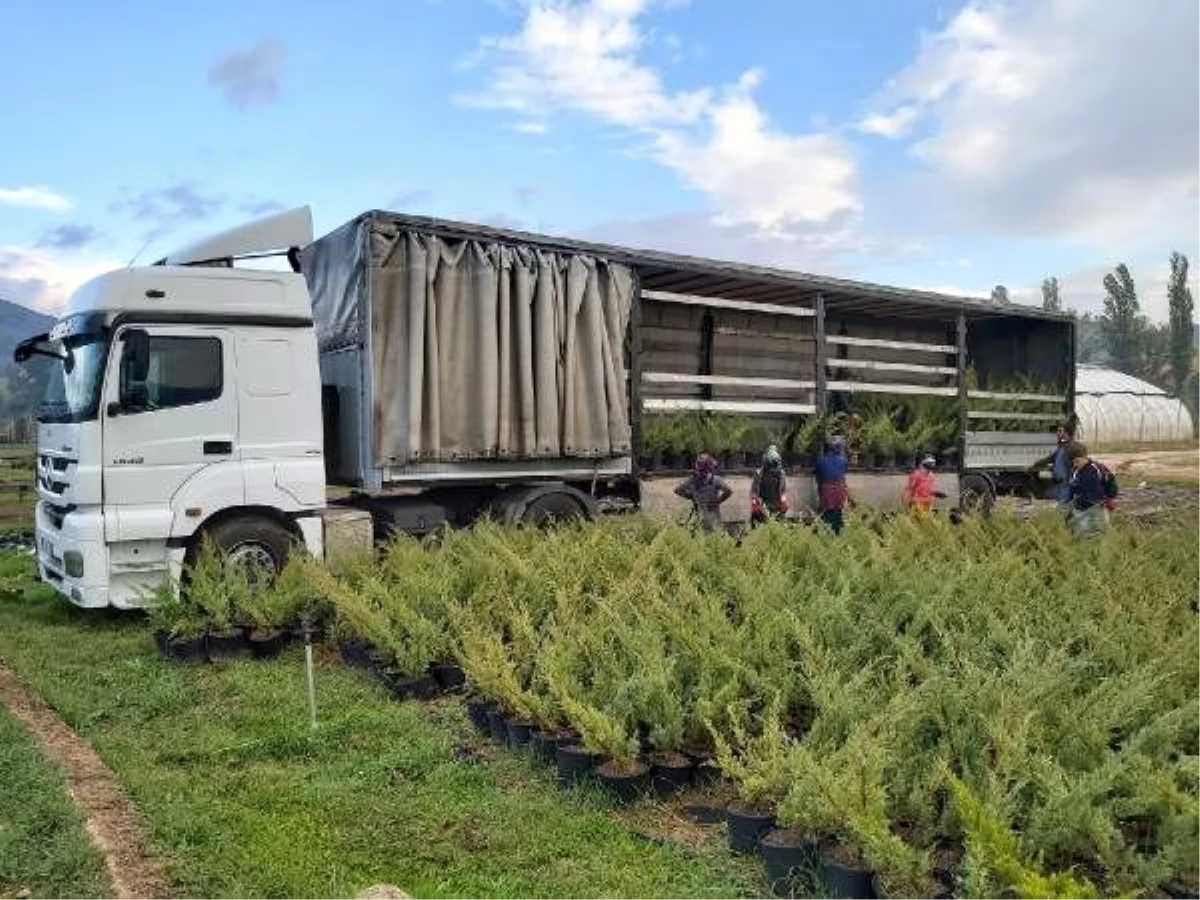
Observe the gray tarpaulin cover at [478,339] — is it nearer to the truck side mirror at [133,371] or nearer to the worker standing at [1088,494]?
the truck side mirror at [133,371]

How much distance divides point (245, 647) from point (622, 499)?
4532 millimetres

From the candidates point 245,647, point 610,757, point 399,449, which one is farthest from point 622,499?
point 610,757

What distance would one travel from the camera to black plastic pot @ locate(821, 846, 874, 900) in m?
3.40

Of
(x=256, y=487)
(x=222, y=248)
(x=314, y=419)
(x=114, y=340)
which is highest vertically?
(x=222, y=248)

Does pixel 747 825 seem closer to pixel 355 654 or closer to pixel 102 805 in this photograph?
pixel 102 805

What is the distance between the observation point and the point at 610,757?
4613mm

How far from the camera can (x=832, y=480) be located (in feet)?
38.9

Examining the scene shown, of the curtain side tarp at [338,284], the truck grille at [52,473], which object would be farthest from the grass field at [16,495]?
the curtain side tarp at [338,284]

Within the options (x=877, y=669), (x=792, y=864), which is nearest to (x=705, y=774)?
(x=792, y=864)

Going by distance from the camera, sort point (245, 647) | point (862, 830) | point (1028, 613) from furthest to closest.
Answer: point (245, 647)
point (1028, 613)
point (862, 830)

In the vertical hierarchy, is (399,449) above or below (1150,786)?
above

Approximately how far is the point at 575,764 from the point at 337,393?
5933mm

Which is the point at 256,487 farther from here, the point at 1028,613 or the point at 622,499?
the point at 1028,613

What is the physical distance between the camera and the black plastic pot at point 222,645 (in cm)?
728
